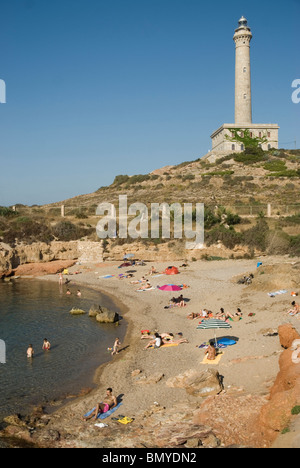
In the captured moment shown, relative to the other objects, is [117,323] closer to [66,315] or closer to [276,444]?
[66,315]

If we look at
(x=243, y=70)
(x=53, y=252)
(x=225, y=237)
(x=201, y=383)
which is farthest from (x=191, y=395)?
(x=243, y=70)

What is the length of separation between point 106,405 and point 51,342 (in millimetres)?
7245

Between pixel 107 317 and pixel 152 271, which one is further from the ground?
pixel 152 271

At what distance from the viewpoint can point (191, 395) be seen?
12281 millimetres

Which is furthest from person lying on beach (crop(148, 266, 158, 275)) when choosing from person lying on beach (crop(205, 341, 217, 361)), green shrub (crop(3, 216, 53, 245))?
person lying on beach (crop(205, 341, 217, 361))

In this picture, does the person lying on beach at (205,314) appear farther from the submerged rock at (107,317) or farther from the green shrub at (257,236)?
the green shrub at (257,236)

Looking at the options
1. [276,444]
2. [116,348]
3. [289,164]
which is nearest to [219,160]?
[289,164]

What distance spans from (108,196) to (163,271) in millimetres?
33562

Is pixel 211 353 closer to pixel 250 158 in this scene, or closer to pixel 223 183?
pixel 223 183

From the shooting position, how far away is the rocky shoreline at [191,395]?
9.54m

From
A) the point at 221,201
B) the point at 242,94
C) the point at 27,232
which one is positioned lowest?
the point at 27,232

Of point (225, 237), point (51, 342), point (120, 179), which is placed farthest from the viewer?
point (120, 179)

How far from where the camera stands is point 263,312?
64.9 ft

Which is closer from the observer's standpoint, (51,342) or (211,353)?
(211,353)
